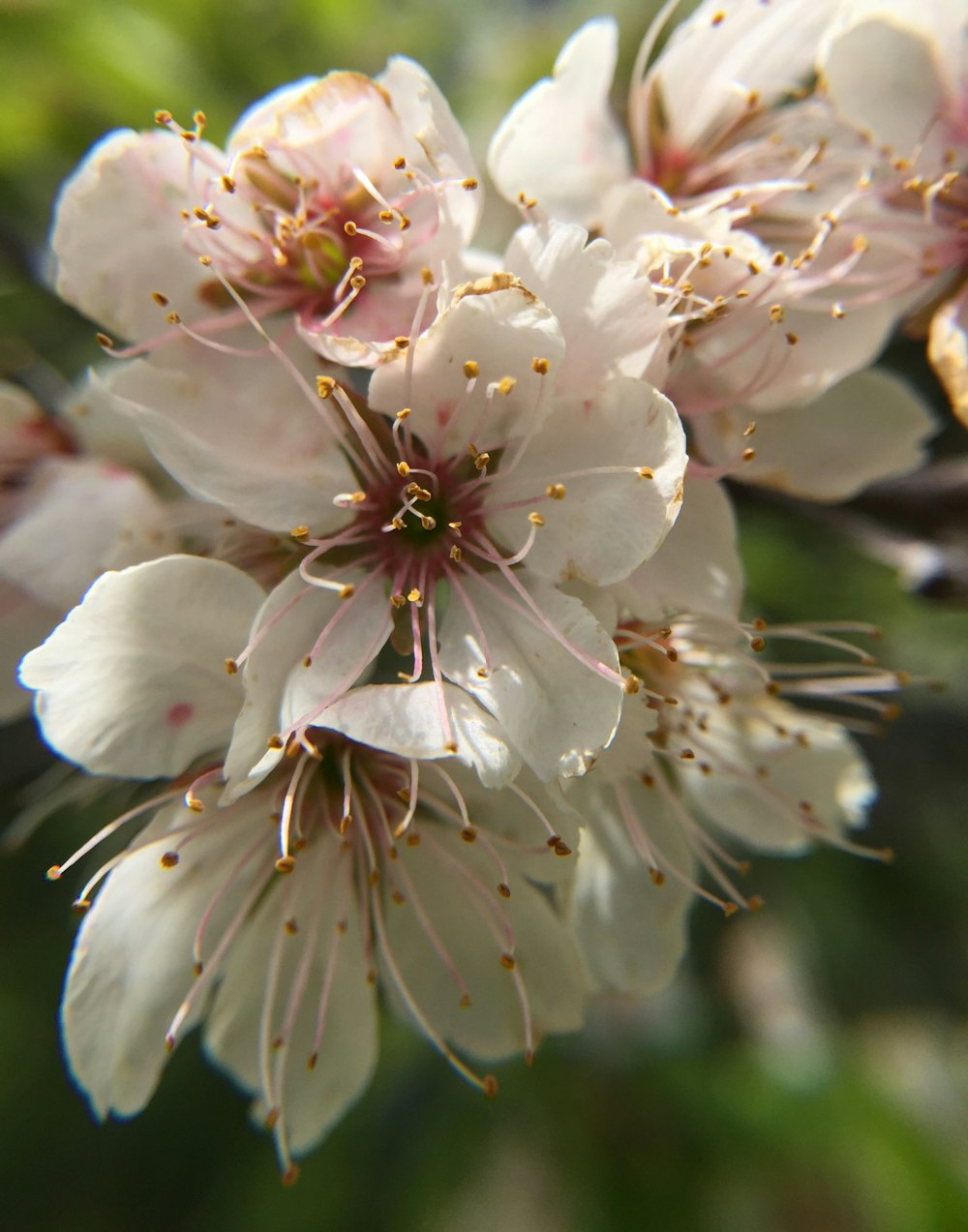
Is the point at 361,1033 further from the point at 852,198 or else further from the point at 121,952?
the point at 852,198

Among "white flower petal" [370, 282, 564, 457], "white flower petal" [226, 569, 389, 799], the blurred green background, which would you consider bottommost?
the blurred green background

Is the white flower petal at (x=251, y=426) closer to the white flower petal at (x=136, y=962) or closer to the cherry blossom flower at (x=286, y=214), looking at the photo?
the cherry blossom flower at (x=286, y=214)

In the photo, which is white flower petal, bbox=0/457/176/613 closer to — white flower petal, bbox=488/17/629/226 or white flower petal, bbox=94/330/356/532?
white flower petal, bbox=94/330/356/532

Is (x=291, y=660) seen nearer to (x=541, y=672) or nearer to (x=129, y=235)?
(x=541, y=672)

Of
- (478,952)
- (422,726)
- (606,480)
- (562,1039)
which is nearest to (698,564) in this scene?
(606,480)

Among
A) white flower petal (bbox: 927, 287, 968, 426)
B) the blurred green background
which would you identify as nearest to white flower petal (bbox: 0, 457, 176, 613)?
the blurred green background
